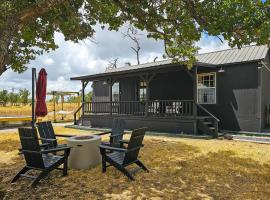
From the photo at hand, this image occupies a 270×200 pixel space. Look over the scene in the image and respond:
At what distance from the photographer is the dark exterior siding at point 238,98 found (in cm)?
1224

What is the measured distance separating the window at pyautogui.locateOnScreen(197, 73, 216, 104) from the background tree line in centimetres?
4456

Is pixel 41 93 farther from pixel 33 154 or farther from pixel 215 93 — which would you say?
pixel 215 93

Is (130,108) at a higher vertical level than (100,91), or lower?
lower

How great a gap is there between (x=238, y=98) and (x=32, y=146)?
1046cm

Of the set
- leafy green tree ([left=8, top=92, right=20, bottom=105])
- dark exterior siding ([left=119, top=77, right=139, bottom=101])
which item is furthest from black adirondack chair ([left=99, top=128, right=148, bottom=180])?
leafy green tree ([left=8, top=92, right=20, bottom=105])

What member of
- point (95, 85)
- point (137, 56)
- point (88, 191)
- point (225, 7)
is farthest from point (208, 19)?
point (137, 56)

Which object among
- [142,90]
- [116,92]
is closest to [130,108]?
[142,90]

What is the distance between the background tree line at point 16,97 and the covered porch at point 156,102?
115 feet

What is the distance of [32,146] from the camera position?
17.0ft

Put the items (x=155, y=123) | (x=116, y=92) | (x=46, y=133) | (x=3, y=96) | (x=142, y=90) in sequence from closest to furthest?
(x=46, y=133) → (x=155, y=123) → (x=142, y=90) → (x=116, y=92) → (x=3, y=96)

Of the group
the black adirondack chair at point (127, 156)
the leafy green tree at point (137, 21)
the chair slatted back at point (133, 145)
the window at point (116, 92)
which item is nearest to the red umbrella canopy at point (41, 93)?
the leafy green tree at point (137, 21)

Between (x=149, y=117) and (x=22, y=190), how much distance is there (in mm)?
9673

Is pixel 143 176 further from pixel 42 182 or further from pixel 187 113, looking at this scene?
pixel 187 113

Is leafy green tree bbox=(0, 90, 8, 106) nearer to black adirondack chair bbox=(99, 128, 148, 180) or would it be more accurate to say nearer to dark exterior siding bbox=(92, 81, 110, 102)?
dark exterior siding bbox=(92, 81, 110, 102)
